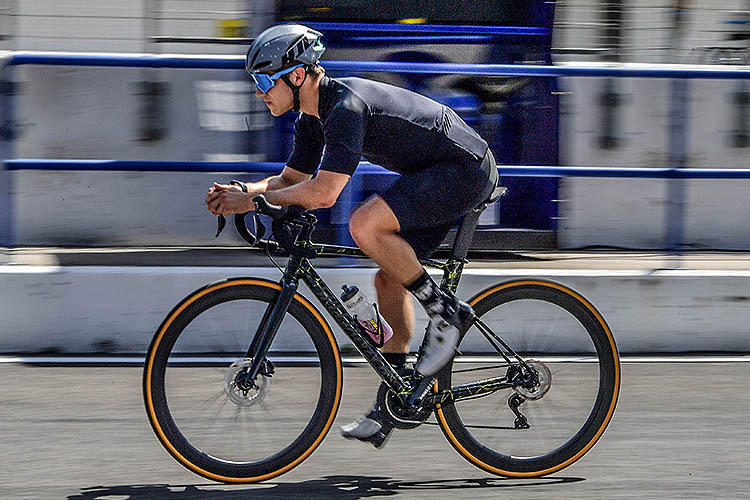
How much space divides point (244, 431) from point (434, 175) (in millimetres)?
1147

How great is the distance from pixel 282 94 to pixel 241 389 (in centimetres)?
106

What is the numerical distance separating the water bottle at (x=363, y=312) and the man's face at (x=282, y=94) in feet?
2.27

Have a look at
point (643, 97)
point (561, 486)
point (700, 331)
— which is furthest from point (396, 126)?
point (643, 97)

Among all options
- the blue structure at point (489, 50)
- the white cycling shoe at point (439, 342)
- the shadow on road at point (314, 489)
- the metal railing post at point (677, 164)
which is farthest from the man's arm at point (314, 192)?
the blue structure at point (489, 50)

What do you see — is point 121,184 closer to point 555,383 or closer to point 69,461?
point 69,461

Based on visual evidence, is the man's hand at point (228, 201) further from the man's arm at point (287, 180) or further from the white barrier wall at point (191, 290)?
the white barrier wall at point (191, 290)

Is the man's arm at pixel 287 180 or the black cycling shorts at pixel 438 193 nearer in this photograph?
the black cycling shorts at pixel 438 193

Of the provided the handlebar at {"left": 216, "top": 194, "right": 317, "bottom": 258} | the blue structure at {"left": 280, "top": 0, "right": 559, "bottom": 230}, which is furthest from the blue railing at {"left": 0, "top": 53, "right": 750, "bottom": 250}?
the handlebar at {"left": 216, "top": 194, "right": 317, "bottom": 258}

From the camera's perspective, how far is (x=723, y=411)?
606 cm

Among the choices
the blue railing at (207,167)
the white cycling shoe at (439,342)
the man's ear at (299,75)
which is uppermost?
the man's ear at (299,75)

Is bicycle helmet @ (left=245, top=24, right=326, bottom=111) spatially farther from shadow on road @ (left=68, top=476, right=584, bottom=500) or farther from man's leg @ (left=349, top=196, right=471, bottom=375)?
shadow on road @ (left=68, top=476, right=584, bottom=500)

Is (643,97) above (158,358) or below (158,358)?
above

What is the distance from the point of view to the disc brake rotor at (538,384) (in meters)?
4.99

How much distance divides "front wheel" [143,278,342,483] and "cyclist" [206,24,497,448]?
0.24 m
